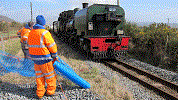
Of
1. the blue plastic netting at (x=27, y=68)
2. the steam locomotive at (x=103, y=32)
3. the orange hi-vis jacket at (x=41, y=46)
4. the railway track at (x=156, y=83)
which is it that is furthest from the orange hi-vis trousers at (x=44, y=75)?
the steam locomotive at (x=103, y=32)

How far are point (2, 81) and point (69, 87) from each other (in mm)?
2038

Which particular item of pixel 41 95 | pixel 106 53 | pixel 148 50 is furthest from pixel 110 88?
pixel 148 50

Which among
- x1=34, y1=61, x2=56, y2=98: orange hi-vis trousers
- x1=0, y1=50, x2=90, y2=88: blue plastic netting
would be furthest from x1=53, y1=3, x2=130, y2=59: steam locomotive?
x1=34, y1=61, x2=56, y2=98: orange hi-vis trousers

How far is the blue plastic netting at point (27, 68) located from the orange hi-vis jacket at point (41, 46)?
0.43m

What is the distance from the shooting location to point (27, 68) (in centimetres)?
509

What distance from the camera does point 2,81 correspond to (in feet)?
16.4

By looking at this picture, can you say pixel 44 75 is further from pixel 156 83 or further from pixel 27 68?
pixel 156 83

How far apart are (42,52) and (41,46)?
135 millimetres

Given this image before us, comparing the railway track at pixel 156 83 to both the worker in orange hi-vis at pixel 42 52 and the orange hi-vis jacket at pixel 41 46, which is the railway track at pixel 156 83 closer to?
the worker in orange hi-vis at pixel 42 52

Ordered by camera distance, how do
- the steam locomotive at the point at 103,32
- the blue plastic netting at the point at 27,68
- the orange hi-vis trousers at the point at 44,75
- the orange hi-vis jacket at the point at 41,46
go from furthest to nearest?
the steam locomotive at the point at 103,32, the blue plastic netting at the point at 27,68, the orange hi-vis trousers at the point at 44,75, the orange hi-vis jacket at the point at 41,46

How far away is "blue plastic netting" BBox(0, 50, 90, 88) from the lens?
4324 millimetres

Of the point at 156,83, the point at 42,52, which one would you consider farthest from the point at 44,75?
the point at 156,83

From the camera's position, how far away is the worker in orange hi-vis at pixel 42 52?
3693 mm

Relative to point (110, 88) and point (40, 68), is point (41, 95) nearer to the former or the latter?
point (40, 68)
